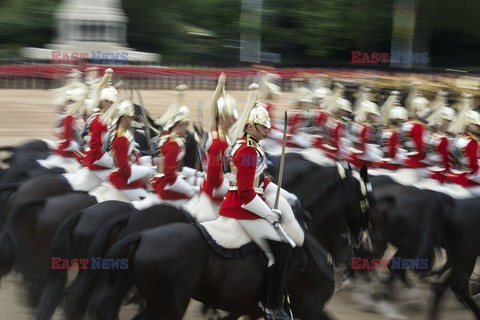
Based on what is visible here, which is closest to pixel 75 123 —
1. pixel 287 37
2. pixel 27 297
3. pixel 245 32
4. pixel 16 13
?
pixel 27 297

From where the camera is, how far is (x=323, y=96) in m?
13.2

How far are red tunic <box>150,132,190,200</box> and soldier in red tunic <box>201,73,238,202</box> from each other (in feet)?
1.79

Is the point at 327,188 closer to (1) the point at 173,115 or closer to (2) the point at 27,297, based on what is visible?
(1) the point at 173,115

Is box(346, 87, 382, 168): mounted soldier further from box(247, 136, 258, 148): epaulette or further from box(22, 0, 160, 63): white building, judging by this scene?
box(22, 0, 160, 63): white building

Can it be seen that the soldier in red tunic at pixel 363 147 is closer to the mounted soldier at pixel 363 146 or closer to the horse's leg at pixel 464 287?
the mounted soldier at pixel 363 146

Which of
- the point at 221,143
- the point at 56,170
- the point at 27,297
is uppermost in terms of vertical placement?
the point at 221,143

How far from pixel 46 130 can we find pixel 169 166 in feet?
43.8

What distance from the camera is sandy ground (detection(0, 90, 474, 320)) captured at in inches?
393

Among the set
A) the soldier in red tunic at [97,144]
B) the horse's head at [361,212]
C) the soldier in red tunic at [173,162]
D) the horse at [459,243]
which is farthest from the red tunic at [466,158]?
the soldier in red tunic at [97,144]

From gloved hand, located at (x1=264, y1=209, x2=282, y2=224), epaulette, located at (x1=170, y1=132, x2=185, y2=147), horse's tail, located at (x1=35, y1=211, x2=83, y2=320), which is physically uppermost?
epaulette, located at (x1=170, y1=132, x2=185, y2=147)

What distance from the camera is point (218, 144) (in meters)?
7.96

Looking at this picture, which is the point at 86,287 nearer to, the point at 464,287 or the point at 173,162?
the point at 173,162

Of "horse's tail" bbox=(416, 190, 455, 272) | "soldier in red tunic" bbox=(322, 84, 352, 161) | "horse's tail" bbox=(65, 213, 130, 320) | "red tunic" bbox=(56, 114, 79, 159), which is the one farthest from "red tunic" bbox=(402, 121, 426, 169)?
"horse's tail" bbox=(65, 213, 130, 320)

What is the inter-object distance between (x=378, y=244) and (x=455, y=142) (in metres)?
1.43
